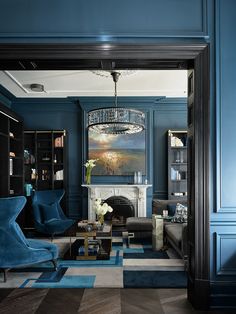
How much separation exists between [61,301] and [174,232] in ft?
7.83

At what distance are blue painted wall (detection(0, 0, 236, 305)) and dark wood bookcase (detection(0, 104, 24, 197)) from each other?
4.04 meters

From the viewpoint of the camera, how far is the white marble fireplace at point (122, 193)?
7758 millimetres

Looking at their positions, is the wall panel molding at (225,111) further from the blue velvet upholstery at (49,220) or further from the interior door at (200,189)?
the blue velvet upholstery at (49,220)

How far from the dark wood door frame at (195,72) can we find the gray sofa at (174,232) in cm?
154

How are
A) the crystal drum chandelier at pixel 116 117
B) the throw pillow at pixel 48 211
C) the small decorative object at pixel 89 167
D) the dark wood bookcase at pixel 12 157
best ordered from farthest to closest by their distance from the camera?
the small decorative object at pixel 89 167, the dark wood bookcase at pixel 12 157, the throw pillow at pixel 48 211, the crystal drum chandelier at pixel 116 117

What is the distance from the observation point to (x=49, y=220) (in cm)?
658

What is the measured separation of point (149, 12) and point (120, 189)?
5188 mm

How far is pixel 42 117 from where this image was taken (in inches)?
319

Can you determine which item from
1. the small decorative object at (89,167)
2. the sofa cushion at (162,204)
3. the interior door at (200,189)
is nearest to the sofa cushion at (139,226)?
the sofa cushion at (162,204)

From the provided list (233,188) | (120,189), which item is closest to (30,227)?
(120,189)

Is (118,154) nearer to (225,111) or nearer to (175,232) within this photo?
(175,232)

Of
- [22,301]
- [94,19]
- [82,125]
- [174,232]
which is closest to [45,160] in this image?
[82,125]

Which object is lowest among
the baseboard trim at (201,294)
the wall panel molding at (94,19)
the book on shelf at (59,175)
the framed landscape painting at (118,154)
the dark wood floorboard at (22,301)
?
the dark wood floorboard at (22,301)

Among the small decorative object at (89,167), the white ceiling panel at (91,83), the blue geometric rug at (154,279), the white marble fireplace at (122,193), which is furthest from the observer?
the white marble fireplace at (122,193)
